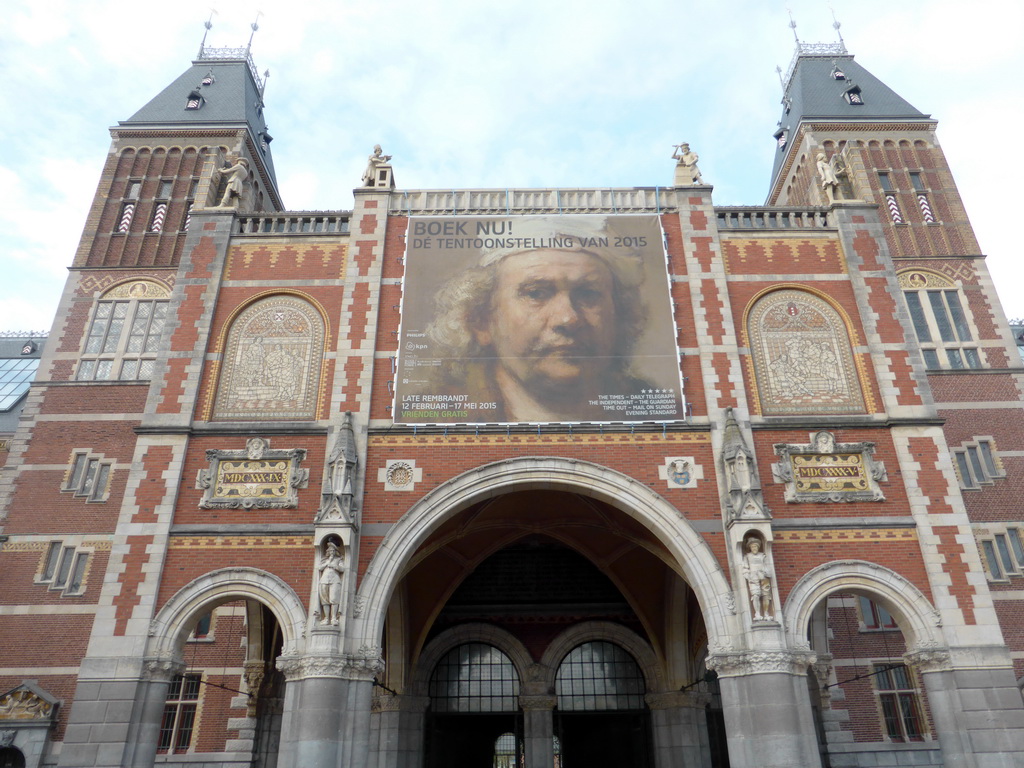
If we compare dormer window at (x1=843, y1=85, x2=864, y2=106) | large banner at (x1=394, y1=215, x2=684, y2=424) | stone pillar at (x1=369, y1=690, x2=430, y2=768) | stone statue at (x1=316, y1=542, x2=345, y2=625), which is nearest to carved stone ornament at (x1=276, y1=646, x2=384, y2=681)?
stone statue at (x1=316, y1=542, x2=345, y2=625)

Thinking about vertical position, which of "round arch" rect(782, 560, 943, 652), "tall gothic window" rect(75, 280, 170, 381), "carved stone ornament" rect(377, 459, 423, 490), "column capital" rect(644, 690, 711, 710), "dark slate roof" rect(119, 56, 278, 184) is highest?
"dark slate roof" rect(119, 56, 278, 184)

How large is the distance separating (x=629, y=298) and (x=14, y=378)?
95.8 ft

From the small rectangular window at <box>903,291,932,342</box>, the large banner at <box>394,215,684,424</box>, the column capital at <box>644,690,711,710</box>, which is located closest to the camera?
the large banner at <box>394,215,684,424</box>

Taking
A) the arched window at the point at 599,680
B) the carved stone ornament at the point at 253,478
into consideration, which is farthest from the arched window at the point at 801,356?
the carved stone ornament at the point at 253,478

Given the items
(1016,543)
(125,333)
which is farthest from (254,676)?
(1016,543)

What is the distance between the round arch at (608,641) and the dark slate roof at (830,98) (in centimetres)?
2210

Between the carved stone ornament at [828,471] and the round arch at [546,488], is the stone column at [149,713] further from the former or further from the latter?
the carved stone ornament at [828,471]

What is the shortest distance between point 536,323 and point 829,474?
7721 mm

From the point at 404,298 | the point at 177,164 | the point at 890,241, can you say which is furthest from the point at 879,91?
the point at 177,164

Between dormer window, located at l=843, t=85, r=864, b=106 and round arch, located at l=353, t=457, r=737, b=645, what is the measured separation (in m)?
23.6

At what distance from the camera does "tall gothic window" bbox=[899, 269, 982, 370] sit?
24422mm

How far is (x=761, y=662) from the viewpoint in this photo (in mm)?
14375

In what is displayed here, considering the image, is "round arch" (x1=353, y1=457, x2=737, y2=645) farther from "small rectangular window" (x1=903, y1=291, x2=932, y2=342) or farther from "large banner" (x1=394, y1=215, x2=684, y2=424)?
"small rectangular window" (x1=903, y1=291, x2=932, y2=342)

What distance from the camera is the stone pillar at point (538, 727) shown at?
20.3 m
